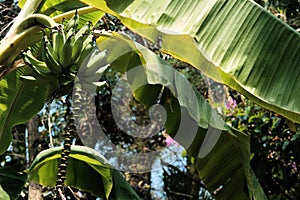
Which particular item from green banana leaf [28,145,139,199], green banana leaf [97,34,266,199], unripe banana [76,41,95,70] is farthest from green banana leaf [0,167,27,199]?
unripe banana [76,41,95,70]

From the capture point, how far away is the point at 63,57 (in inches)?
59.0

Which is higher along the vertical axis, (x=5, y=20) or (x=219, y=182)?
(x=5, y=20)

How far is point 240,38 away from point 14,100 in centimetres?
104

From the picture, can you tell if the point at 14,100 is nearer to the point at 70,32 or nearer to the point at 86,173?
the point at 86,173

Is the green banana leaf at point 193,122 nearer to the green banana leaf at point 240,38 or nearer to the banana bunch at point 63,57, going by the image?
the banana bunch at point 63,57

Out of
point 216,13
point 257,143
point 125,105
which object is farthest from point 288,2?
point 125,105

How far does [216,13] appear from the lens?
4.86 ft

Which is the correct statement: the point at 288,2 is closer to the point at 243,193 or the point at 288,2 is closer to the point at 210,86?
the point at 243,193

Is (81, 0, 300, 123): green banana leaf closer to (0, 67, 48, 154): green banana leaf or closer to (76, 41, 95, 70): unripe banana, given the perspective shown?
(76, 41, 95, 70): unripe banana

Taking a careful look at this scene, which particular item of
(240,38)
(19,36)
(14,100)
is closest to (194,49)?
(240,38)

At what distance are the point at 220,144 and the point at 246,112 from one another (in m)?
1.52

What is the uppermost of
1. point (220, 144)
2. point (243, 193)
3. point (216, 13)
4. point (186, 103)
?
point (216, 13)

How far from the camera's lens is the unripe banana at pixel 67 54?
1474 mm

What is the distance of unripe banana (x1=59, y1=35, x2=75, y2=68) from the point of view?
1474 mm
